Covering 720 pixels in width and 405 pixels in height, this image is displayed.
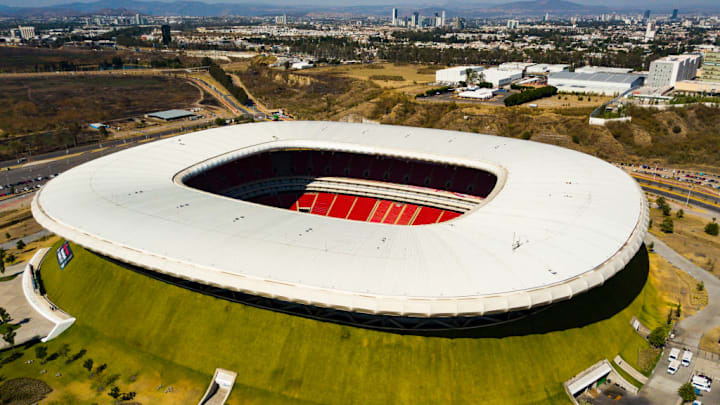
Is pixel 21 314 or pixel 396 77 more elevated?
pixel 396 77

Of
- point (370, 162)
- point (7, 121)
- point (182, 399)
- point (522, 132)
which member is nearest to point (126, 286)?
point (182, 399)

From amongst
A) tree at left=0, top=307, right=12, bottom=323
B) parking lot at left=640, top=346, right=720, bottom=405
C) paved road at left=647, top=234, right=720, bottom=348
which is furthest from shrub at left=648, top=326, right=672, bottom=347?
tree at left=0, top=307, right=12, bottom=323

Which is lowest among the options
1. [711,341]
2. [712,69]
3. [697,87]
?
[711,341]

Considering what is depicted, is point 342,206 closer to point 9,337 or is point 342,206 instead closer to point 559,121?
point 9,337

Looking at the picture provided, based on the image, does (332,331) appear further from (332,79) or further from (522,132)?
(332,79)

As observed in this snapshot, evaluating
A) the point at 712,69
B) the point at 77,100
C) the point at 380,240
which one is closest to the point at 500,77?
the point at 712,69

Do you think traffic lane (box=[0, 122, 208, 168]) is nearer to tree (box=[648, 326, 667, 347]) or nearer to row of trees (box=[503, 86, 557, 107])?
row of trees (box=[503, 86, 557, 107])

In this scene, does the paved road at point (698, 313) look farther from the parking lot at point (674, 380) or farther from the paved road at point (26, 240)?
the paved road at point (26, 240)
